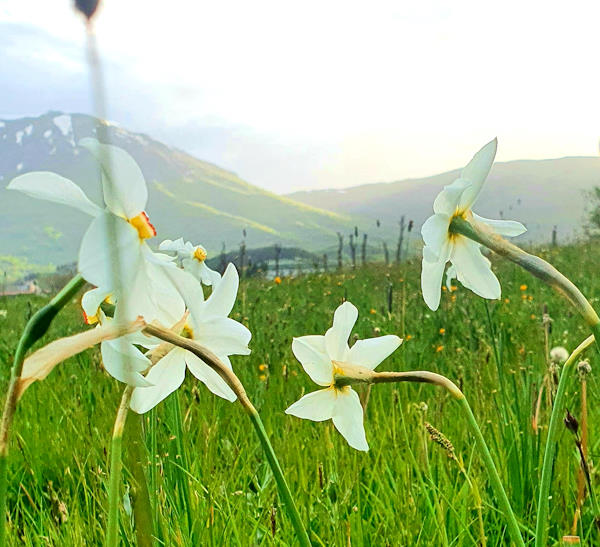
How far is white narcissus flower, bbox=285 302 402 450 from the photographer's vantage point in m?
0.66

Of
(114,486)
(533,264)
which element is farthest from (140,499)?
(533,264)

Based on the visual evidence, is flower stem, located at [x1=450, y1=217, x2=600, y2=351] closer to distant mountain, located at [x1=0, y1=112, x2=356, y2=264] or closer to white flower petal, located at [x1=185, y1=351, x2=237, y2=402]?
white flower petal, located at [x1=185, y1=351, x2=237, y2=402]

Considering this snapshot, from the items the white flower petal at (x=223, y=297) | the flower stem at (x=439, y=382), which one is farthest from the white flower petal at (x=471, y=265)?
the white flower petal at (x=223, y=297)

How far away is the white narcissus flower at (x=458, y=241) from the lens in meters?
0.61

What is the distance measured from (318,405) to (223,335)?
0.13 m

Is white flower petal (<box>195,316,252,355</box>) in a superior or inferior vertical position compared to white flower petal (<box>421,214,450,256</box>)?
inferior

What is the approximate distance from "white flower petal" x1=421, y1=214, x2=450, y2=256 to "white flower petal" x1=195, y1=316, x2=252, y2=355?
19 centimetres

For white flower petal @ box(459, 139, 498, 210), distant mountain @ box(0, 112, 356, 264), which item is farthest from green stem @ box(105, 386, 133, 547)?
distant mountain @ box(0, 112, 356, 264)

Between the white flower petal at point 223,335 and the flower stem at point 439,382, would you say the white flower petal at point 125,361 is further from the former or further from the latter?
the flower stem at point 439,382

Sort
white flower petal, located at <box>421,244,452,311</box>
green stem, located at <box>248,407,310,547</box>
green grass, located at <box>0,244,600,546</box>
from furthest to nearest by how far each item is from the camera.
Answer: green grass, located at <box>0,244,600,546</box> < white flower petal, located at <box>421,244,452,311</box> < green stem, located at <box>248,407,310,547</box>

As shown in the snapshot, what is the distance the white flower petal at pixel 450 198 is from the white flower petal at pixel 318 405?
215 millimetres

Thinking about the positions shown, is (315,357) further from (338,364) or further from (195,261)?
(195,261)

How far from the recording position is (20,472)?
1.86 meters

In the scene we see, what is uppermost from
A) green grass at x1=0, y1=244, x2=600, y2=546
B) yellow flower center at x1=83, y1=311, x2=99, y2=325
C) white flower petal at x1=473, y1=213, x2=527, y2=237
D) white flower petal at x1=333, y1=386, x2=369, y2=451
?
white flower petal at x1=473, y1=213, x2=527, y2=237
